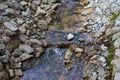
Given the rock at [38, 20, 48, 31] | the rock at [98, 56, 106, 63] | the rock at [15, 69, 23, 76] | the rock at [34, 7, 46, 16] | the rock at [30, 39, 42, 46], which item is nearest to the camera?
the rock at [98, 56, 106, 63]

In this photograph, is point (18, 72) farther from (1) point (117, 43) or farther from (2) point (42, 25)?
(1) point (117, 43)

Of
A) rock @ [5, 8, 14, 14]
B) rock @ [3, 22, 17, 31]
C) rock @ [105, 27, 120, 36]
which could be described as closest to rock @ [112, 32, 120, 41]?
rock @ [105, 27, 120, 36]

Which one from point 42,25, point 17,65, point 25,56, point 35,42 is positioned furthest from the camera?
point 42,25

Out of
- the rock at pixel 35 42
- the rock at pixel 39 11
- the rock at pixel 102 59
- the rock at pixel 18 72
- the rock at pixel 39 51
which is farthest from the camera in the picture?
the rock at pixel 39 11

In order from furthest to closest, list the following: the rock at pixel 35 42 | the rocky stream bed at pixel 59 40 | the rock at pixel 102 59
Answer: the rock at pixel 35 42 → the rocky stream bed at pixel 59 40 → the rock at pixel 102 59

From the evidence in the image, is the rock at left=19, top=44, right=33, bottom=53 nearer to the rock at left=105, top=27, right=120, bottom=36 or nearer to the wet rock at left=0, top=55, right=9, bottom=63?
the wet rock at left=0, top=55, right=9, bottom=63

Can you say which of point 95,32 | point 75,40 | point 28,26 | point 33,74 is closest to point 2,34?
point 28,26

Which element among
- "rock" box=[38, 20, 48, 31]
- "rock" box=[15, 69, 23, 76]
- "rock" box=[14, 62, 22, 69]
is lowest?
"rock" box=[15, 69, 23, 76]

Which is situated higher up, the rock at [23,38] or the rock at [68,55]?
the rock at [23,38]

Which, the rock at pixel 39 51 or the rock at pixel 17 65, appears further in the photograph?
the rock at pixel 39 51

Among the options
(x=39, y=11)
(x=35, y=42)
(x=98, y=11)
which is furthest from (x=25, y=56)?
(x=98, y=11)

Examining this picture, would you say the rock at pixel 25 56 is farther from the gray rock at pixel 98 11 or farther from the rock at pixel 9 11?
the gray rock at pixel 98 11

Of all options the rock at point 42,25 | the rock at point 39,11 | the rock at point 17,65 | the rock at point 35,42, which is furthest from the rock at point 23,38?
the rock at point 39,11

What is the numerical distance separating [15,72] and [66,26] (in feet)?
5.36
